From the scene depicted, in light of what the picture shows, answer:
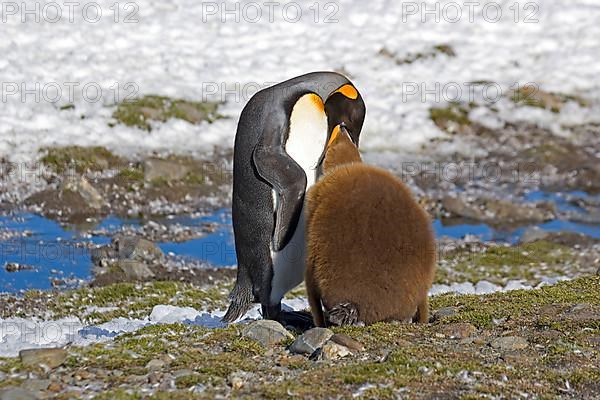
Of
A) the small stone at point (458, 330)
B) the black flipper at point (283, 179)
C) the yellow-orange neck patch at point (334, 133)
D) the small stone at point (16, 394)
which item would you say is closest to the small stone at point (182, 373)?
the small stone at point (16, 394)

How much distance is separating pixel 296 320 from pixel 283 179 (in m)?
1.23

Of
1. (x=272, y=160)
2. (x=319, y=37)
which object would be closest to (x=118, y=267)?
(x=272, y=160)

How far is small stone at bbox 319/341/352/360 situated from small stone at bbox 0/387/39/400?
1.90 m

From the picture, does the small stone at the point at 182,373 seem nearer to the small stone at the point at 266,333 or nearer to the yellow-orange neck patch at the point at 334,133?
the small stone at the point at 266,333

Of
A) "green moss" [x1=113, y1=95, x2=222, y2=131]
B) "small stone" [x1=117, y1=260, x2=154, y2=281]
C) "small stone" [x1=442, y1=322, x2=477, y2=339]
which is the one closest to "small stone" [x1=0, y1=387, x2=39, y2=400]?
"small stone" [x1=442, y1=322, x2=477, y2=339]

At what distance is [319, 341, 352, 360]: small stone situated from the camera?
19.6 feet

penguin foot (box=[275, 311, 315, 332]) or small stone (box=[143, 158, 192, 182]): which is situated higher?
penguin foot (box=[275, 311, 315, 332])

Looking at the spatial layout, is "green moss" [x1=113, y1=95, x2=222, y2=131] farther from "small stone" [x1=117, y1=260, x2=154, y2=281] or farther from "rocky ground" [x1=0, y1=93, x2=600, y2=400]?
"small stone" [x1=117, y1=260, x2=154, y2=281]

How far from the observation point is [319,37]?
85.2 ft

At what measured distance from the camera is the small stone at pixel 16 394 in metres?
4.94

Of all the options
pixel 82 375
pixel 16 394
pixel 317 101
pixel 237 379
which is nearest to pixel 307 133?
pixel 317 101

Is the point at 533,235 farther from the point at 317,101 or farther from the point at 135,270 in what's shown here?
the point at 317,101

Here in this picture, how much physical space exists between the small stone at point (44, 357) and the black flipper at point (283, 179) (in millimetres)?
2375

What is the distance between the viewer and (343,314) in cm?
655
